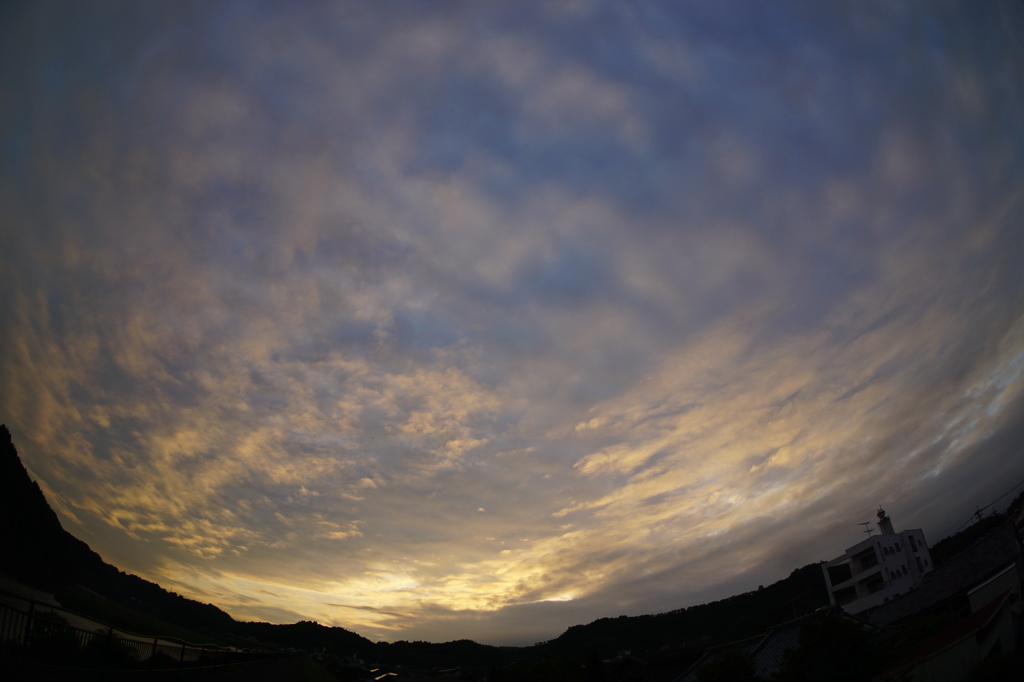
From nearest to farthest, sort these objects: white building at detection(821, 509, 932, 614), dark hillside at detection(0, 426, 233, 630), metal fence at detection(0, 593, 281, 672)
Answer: metal fence at detection(0, 593, 281, 672) → dark hillside at detection(0, 426, 233, 630) → white building at detection(821, 509, 932, 614)

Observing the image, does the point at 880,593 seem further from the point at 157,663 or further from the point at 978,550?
the point at 157,663

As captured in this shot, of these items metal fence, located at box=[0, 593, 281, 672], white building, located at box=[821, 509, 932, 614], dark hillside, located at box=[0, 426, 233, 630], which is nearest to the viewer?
metal fence, located at box=[0, 593, 281, 672]

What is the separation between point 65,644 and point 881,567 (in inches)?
3162

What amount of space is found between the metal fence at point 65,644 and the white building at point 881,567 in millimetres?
70942

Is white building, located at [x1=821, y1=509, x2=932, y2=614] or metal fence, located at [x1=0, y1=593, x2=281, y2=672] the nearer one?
metal fence, located at [x1=0, y1=593, x2=281, y2=672]

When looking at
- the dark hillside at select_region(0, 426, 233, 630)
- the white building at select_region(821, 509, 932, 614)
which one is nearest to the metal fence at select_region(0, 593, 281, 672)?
the dark hillside at select_region(0, 426, 233, 630)

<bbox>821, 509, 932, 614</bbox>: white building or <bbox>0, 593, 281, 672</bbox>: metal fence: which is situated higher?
<bbox>821, 509, 932, 614</bbox>: white building

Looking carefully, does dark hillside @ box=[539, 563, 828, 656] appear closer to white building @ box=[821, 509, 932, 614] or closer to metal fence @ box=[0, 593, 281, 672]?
white building @ box=[821, 509, 932, 614]

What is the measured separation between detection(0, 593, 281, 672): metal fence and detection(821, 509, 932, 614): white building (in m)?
70.9

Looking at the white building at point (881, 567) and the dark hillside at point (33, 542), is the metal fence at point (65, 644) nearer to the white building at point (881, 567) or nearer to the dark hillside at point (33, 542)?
the dark hillside at point (33, 542)

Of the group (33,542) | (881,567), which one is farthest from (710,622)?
(33,542)

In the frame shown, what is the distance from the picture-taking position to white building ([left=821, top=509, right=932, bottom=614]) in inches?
2393

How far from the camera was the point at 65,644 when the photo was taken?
15172 mm

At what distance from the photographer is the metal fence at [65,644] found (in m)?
12.8
